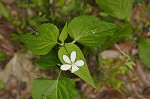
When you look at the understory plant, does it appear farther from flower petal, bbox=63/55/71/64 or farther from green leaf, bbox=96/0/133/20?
green leaf, bbox=96/0/133/20

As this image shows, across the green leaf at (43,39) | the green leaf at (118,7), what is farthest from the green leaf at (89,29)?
the green leaf at (118,7)

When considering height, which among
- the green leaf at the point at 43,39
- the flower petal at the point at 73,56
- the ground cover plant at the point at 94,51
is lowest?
the ground cover plant at the point at 94,51

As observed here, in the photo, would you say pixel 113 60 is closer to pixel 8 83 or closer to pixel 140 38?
pixel 140 38

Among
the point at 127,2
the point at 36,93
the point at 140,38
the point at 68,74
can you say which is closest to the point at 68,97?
the point at 36,93

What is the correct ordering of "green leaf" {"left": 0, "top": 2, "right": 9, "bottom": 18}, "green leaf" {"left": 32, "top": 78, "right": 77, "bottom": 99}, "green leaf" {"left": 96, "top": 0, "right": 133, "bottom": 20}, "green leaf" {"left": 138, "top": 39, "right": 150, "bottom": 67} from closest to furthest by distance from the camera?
"green leaf" {"left": 32, "top": 78, "right": 77, "bottom": 99} → "green leaf" {"left": 96, "top": 0, "right": 133, "bottom": 20} → "green leaf" {"left": 138, "top": 39, "right": 150, "bottom": 67} → "green leaf" {"left": 0, "top": 2, "right": 9, "bottom": 18}

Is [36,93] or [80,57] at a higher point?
[80,57]

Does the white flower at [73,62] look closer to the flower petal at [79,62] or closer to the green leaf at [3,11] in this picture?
the flower petal at [79,62]

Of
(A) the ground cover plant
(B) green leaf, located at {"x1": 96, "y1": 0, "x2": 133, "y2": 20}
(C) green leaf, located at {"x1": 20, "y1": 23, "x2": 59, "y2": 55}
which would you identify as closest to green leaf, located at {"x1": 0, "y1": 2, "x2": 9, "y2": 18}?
(A) the ground cover plant
